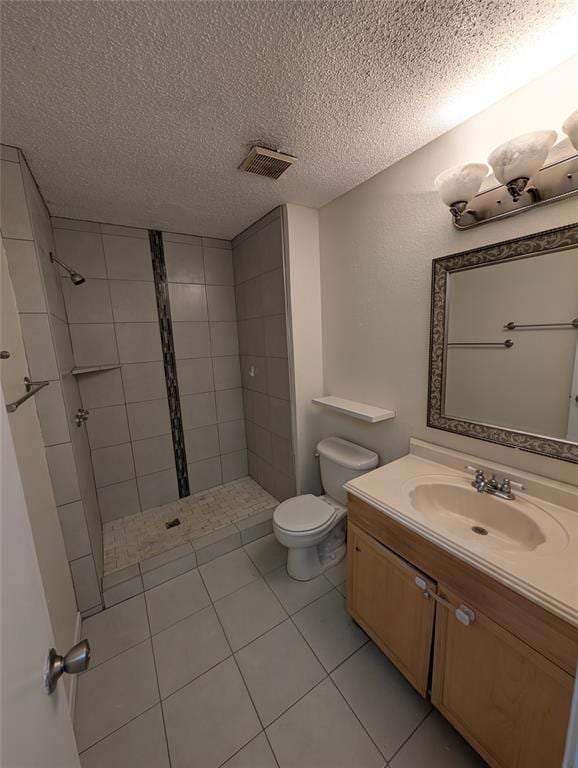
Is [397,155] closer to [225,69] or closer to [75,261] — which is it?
[225,69]

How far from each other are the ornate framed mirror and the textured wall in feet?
3.32

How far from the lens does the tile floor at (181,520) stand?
6.41 ft

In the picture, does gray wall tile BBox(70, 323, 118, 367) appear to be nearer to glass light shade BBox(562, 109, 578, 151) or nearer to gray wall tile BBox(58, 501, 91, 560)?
gray wall tile BBox(58, 501, 91, 560)

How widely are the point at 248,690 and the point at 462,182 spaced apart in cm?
215

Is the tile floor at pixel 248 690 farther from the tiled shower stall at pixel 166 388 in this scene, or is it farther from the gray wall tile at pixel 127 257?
the gray wall tile at pixel 127 257

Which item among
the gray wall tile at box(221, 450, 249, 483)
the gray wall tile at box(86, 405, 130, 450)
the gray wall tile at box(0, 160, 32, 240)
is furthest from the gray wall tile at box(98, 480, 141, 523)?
the gray wall tile at box(0, 160, 32, 240)

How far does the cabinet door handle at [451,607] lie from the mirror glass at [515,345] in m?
0.66

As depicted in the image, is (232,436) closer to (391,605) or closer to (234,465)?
(234,465)

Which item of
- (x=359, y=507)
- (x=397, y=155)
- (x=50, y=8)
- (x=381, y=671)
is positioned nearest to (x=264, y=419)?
(x=359, y=507)

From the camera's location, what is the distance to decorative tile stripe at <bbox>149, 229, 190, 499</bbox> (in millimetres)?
2236

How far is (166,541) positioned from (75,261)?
195 centimetres

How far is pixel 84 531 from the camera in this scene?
4.95 feet

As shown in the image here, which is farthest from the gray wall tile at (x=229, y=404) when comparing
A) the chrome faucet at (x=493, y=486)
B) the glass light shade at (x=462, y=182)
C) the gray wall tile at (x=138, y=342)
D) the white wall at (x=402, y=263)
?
the glass light shade at (x=462, y=182)

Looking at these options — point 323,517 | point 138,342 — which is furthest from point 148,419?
point 323,517
